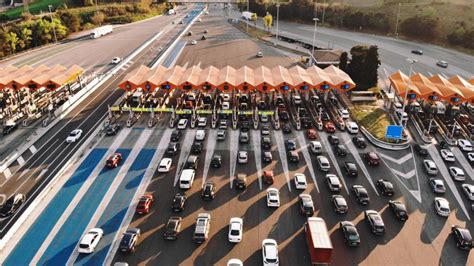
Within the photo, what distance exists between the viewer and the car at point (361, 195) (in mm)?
44906

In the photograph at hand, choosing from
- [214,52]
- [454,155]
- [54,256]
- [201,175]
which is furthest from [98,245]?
[214,52]

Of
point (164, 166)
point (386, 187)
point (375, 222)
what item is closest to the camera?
point (375, 222)

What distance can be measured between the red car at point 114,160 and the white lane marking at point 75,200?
1.52 meters

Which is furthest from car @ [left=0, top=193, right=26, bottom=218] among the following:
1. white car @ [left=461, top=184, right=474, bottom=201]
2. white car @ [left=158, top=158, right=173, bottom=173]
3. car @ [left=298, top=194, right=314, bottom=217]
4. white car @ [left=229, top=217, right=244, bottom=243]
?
white car @ [left=461, top=184, right=474, bottom=201]

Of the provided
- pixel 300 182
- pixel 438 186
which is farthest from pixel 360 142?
pixel 300 182

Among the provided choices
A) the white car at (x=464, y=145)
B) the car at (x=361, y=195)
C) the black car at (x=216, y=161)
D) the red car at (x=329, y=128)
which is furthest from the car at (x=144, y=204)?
the white car at (x=464, y=145)

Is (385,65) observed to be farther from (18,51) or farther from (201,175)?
(18,51)

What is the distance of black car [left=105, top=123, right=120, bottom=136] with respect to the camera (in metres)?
62.0

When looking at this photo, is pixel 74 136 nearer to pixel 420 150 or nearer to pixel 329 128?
pixel 329 128

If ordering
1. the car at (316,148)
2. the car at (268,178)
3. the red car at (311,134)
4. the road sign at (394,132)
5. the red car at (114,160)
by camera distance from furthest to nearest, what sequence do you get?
the red car at (311,134)
the road sign at (394,132)
the car at (316,148)
the red car at (114,160)
the car at (268,178)

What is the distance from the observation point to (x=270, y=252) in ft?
119

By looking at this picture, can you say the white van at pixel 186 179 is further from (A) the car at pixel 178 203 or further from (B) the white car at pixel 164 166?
(B) the white car at pixel 164 166

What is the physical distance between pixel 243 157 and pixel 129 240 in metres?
21.6

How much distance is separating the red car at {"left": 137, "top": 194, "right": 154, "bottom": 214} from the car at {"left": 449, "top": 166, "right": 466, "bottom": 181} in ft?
135
